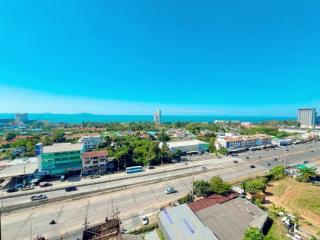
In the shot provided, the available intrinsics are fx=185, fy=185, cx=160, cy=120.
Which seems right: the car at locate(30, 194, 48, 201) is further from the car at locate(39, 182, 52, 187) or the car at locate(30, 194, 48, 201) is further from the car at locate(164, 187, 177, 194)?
the car at locate(164, 187, 177, 194)

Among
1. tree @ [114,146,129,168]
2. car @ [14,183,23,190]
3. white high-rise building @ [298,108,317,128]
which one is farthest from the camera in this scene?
white high-rise building @ [298,108,317,128]

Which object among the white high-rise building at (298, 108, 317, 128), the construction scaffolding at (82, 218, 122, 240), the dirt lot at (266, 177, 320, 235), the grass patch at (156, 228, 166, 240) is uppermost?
the white high-rise building at (298, 108, 317, 128)

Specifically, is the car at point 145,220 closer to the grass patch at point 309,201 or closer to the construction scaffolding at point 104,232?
the construction scaffolding at point 104,232

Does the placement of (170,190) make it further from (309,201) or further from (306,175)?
(306,175)

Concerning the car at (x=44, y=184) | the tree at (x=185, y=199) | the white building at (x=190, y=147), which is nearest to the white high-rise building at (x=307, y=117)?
the white building at (x=190, y=147)

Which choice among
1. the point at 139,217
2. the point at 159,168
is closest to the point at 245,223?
the point at 139,217

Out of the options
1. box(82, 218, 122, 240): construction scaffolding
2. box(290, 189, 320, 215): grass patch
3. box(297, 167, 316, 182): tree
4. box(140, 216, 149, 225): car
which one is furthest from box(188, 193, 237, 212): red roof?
box(297, 167, 316, 182): tree

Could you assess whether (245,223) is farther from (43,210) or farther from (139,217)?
(43,210)

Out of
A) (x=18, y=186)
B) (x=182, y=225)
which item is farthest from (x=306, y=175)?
(x=18, y=186)
